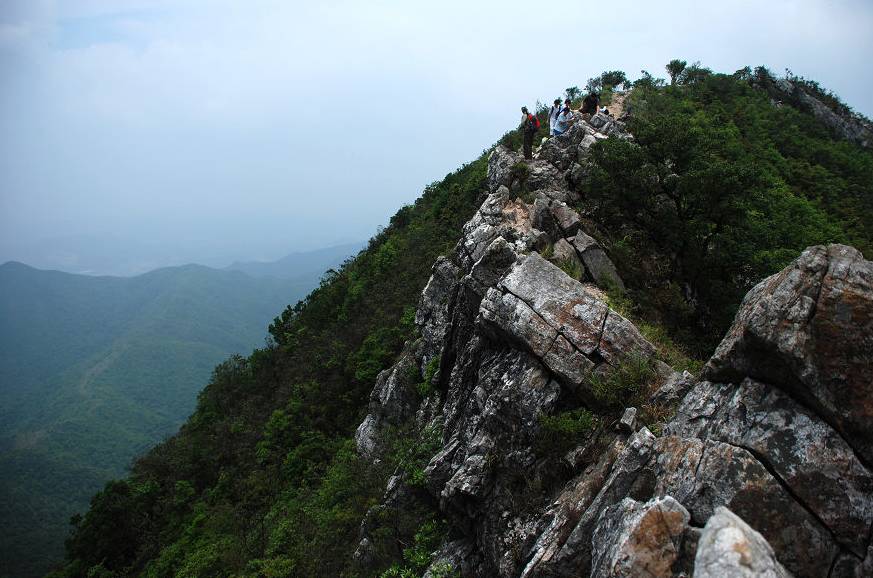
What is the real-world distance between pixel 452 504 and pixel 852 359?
8.81 m

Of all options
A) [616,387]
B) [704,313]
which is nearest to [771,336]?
[616,387]

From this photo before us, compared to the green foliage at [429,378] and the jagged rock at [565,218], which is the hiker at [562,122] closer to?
the jagged rock at [565,218]

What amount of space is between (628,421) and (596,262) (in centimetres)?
A: 745

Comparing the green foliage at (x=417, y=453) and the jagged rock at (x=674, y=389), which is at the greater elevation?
the jagged rock at (x=674, y=389)

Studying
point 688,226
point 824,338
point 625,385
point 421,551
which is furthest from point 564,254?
point 421,551

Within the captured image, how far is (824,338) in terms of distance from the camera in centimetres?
678

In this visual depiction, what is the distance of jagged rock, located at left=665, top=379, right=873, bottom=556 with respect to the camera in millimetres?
6324

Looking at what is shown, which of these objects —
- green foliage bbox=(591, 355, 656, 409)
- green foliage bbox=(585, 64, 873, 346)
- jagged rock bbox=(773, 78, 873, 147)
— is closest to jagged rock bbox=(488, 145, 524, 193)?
green foliage bbox=(585, 64, 873, 346)

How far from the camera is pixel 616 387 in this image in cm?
1026

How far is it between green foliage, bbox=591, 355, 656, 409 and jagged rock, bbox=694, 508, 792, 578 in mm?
4786

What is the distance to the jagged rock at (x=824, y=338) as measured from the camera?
6.59m

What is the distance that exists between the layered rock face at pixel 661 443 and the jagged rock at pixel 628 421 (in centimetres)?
4

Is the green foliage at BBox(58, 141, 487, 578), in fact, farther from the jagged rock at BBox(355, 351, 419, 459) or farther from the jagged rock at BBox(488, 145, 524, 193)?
the jagged rock at BBox(488, 145, 524, 193)

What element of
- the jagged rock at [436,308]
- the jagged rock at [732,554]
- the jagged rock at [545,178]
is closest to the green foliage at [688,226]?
the jagged rock at [545,178]
